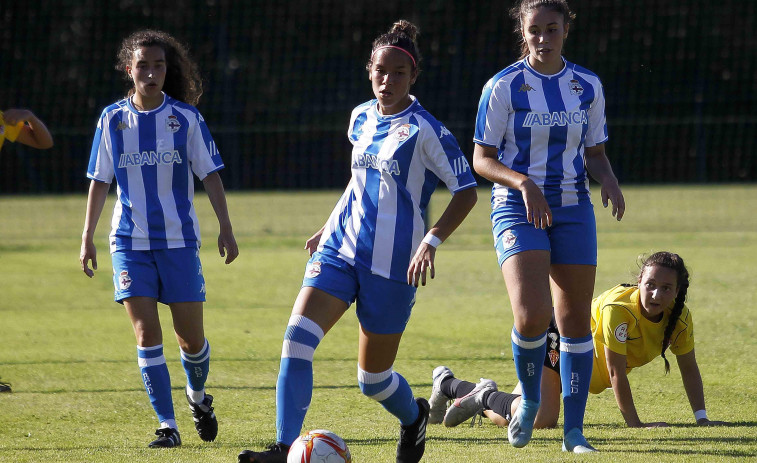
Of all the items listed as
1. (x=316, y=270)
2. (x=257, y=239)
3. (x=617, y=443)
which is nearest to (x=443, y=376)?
(x=617, y=443)

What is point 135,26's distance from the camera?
29312 mm

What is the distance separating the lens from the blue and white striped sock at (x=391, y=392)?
13.8 ft

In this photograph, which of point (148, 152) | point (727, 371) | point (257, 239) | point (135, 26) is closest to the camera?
point (148, 152)

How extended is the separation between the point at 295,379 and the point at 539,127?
1.48m

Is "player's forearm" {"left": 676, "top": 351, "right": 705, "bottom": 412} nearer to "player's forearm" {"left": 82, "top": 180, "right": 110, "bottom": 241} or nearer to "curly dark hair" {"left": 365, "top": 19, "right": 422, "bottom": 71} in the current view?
"curly dark hair" {"left": 365, "top": 19, "right": 422, "bottom": 71}

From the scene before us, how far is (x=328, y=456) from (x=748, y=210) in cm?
1725

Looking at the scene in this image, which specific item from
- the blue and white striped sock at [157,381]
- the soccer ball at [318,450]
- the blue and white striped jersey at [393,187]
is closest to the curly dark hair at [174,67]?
the blue and white striped sock at [157,381]

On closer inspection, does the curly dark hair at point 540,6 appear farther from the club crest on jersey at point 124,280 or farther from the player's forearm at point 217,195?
the club crest on jersey at point 124,280

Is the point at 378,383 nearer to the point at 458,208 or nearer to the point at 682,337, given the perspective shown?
the point at 458,208

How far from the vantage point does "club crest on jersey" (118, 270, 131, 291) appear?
4855 mm

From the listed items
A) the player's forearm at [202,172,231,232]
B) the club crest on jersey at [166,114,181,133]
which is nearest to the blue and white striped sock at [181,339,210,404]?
the player's forearm at [202,172,231,232]

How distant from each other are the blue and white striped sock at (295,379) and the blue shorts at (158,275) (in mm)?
1091

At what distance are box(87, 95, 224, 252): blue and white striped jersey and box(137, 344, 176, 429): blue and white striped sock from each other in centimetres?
50

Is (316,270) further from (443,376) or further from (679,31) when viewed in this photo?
(679,31)
